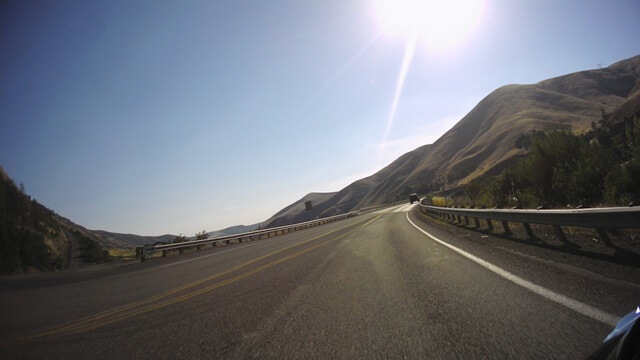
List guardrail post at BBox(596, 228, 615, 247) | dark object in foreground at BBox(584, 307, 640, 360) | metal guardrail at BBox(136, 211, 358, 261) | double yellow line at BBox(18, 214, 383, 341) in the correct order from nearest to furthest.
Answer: dark object in foreground at BBox(584, 307, 640, 360), double yellow line at BBox(18, 214, 383, 341), guardrail post at BBox(596, 228, 615, 247), metal guardrail at BBox(136, 211, 358, 261)

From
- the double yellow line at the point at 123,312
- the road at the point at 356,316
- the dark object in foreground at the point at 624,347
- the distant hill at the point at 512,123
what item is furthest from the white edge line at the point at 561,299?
the distant hill at the point at 512,123

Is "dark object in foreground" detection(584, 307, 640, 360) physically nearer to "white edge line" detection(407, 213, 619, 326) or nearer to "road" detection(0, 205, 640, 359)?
"road" detection(0, 205, 640, 359)

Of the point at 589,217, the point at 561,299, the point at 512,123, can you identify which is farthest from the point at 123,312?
the point at 512,123

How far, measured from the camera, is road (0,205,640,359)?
119 inches

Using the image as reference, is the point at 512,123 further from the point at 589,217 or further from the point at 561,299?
the point at 561,299

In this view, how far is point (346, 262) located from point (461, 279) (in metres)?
3.71

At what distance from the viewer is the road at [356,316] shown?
3025mm

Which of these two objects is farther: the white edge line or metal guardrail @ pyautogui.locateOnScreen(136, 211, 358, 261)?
metal guardrail @ pyautogui.locateOnScreen(136, 211, 358, 261)

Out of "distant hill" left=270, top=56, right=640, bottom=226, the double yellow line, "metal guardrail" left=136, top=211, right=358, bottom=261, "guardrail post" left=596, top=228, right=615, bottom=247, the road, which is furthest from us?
"distant hill" left=270, top=56, right=640, bottom=226

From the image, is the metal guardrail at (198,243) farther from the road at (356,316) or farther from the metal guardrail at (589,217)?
the metal guardrail at (589,217)

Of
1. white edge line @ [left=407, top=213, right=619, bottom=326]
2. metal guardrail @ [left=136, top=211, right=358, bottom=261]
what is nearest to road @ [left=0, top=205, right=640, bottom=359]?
white edge line @ [left=407, top=213, right=619, bottom=326]

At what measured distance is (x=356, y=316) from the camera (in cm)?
413

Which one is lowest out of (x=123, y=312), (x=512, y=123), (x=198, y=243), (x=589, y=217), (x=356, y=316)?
(x=356, y=316)

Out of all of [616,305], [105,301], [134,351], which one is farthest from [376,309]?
[105,301]
